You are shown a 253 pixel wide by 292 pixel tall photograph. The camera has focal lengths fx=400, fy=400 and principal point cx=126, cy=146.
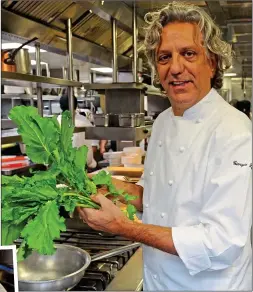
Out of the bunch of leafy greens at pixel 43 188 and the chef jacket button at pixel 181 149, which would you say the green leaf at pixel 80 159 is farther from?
the chef jacket button at pixel 181 149

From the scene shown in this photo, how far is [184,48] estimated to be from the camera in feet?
4.37

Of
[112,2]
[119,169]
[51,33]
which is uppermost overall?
[112,2]

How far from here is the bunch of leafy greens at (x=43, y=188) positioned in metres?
1.00

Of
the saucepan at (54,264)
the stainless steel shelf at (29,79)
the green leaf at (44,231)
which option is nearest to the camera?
the green leaf at (44,231)

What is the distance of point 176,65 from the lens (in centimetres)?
132

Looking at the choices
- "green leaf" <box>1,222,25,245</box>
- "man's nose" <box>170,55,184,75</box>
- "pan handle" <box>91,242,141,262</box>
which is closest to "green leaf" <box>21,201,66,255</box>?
"green leaf" <box>1,222,25,245</box>

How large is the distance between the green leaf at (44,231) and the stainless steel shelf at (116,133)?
2170 millimetres

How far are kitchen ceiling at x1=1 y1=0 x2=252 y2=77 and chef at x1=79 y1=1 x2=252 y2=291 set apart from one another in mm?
606

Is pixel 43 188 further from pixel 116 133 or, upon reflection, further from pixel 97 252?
pixel 116 133

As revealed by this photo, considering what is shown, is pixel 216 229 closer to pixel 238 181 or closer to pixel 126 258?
pixel 238 181

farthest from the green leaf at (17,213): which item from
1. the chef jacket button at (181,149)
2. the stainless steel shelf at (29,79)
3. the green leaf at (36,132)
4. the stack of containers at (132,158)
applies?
the stack of containers at (132,158)

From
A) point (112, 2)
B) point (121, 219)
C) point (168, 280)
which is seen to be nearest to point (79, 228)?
point (168, 280)

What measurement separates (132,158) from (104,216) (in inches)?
91.6

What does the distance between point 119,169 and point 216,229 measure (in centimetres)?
211
